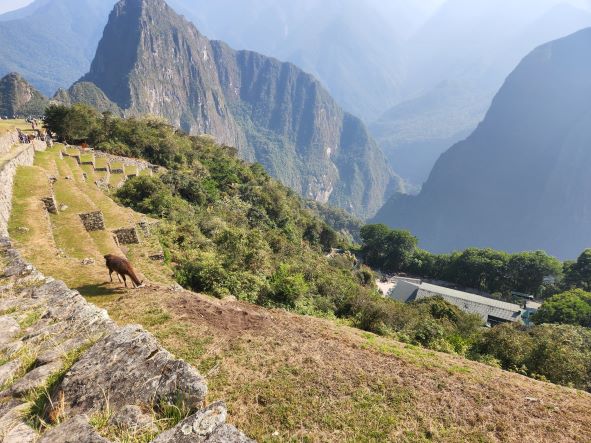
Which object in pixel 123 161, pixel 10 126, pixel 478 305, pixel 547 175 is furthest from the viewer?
pixel 547 175

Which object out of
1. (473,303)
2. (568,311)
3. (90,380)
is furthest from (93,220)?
(473,303)

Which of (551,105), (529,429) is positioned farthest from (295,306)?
(551,105)

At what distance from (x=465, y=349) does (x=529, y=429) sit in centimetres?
871

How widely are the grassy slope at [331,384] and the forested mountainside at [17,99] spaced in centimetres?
12608

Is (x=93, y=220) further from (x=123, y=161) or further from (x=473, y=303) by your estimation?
(x=473, y=303)

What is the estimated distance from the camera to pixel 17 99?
351ft

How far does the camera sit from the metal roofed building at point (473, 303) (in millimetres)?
48250

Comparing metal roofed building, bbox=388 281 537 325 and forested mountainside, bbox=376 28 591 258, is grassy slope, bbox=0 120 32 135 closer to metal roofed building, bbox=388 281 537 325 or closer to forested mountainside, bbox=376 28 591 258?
metal roofed building, bbox=388 281 537 325

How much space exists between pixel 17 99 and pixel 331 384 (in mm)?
139760

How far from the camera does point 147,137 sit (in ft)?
165

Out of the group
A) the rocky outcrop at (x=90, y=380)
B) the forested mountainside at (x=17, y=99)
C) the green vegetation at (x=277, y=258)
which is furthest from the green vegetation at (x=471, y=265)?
the forested mountainside at (x=17, y=99)

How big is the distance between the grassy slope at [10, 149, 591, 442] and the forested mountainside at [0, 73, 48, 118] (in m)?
126

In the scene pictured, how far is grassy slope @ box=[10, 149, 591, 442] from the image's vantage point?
573 centimetres

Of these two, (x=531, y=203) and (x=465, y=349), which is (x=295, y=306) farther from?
(x=531, y=203)
